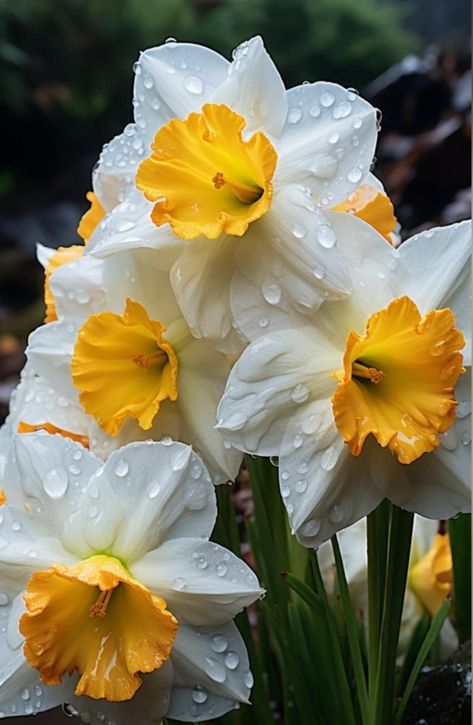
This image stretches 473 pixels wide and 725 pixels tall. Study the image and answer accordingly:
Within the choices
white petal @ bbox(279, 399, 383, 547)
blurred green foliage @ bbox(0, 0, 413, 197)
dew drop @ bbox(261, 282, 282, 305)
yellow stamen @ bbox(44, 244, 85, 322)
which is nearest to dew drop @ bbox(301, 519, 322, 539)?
white petal @ bbox(279, 399, 383, 547)

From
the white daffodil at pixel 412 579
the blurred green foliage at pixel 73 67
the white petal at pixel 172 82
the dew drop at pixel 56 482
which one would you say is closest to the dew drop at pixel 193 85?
the white petal at pixel 172 82

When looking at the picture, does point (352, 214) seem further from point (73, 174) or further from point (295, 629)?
point (73, 174)

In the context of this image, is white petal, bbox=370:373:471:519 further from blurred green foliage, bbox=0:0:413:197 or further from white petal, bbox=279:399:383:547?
blurred green foliage, bbox=0:0:413:197

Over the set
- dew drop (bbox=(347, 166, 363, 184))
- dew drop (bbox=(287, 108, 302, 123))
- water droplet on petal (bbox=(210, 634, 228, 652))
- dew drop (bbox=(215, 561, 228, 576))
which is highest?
dew drop (bbox=(287, 108, 302, 123))

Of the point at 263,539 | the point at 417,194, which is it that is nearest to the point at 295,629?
the point at 263,539

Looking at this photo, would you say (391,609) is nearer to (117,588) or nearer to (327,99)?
(117,588)
